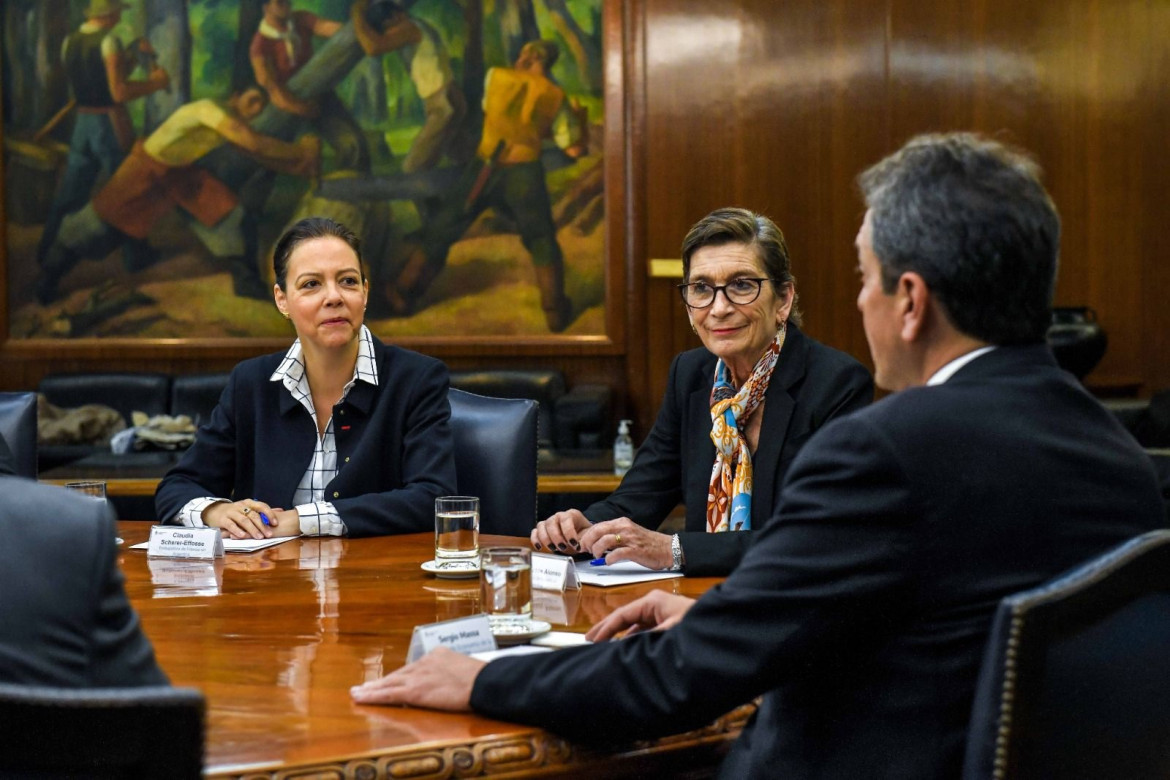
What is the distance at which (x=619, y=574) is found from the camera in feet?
7.30

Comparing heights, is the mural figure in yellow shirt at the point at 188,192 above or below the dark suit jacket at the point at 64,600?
above

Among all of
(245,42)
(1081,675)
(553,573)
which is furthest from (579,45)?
(1081,675)

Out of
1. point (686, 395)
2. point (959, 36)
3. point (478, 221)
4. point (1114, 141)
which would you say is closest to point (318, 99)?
point (478, 221)

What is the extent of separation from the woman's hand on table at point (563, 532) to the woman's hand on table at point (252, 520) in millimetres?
611

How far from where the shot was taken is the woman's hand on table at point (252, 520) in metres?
2.66

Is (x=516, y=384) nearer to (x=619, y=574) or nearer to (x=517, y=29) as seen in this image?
(x=517, y=29)

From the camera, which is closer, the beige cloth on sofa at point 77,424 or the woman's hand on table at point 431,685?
the woman's hand on table at point 431,685

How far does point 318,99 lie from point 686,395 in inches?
221

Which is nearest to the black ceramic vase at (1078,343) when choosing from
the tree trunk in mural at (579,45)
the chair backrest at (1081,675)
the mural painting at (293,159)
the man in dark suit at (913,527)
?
the mural painting at (293,159)

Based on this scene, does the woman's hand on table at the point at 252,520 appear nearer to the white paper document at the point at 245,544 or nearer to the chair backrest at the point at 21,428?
the white paper document at the point at 245,544

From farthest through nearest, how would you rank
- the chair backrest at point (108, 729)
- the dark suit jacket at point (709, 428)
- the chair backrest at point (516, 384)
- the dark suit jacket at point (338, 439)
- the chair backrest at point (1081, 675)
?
the chair backrest at point (516, 384) < the dark suit jacket at point (338, 439) < the dark suit jacket at point (709, 428) < the chair backrest at point (1081, 675) < the chair backrest at point (108, 729)

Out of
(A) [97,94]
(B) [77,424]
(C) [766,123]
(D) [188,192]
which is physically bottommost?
(B) [77,424]

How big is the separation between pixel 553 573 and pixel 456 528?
0.28 m

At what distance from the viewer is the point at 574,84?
7.82 metres
